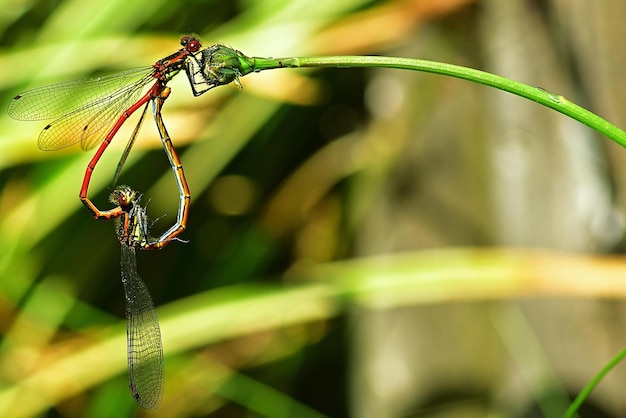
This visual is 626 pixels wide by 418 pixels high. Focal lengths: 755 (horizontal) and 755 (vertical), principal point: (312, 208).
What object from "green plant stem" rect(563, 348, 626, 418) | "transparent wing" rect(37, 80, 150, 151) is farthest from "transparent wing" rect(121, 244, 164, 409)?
"green plant stem" rect(563, 348, 626, 418)

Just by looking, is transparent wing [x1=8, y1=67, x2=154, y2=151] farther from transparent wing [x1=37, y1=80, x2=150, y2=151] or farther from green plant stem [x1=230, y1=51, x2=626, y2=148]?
green plant stem [x1=230, y1=51, x2=626, y2=148]

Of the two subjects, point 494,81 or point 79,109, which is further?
point 79,109

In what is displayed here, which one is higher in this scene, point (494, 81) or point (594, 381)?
point (494, 81)

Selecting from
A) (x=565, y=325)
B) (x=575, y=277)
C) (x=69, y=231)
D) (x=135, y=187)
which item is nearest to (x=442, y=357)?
(x=565, y=325)

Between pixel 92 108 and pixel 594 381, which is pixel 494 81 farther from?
pixel 92 108

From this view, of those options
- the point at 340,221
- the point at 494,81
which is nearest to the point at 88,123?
the point at 340,221

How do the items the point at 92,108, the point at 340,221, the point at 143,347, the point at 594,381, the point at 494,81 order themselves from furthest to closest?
the point at 340,221 → the point at 92,108 → the point at 143,347 → the point at 594,381 → the point at 494,81
